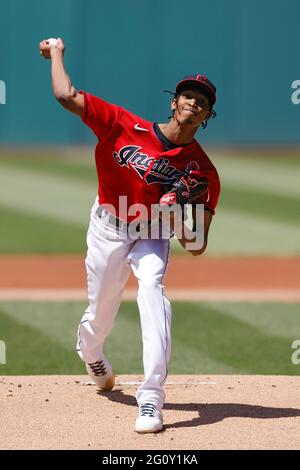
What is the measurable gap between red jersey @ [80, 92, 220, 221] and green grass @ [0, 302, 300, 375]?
1.96 meters

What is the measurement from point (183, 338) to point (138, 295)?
268 centimetres

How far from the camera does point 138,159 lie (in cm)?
559

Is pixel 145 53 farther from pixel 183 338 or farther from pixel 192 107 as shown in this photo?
pixel 192 107

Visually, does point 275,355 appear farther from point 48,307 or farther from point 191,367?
point 48,307

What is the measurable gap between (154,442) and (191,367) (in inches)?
90.6

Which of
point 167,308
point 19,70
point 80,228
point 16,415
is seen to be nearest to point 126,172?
point 167,308

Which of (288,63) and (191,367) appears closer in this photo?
(191,367)

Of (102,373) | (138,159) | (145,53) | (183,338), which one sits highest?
(145,53)

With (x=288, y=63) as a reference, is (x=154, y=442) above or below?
below

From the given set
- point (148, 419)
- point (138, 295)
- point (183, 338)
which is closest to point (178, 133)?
point (138, 295)

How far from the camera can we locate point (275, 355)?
25.4ft

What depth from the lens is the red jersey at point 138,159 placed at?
5578mm

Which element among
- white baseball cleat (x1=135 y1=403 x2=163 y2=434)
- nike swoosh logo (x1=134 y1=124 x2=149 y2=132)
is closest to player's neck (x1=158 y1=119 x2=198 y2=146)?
nike swoosh logo (x1=134 y1=124 x2=149 y2=132)

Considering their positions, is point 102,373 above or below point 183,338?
below
